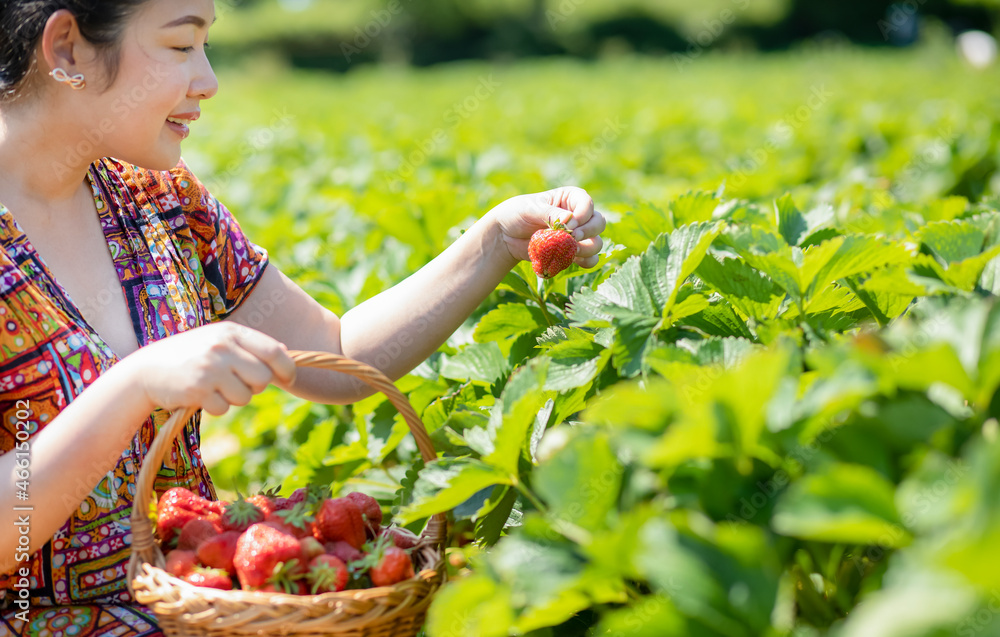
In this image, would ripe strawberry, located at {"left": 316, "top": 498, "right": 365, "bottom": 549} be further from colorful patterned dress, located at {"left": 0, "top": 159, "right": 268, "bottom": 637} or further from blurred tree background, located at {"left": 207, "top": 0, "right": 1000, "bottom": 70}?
blurred tree background, located at {"left": 207, "top": 0, "right": 1000, "bottom": 70}

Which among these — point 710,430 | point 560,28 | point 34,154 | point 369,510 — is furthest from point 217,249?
point 560,28

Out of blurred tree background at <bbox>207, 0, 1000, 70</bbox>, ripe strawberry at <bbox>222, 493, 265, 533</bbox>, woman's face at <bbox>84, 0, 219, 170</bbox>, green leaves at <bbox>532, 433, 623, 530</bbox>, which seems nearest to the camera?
green leaves at <bbox>532, 433, 623, 530</bbox>

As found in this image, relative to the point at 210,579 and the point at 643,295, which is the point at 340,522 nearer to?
the point at 210,579

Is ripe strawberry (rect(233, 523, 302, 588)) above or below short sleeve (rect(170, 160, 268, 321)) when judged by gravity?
below

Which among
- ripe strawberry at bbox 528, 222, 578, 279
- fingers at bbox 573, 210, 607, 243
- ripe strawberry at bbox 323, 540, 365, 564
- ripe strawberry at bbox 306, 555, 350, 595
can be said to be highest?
ripe strawberry at bbox 528, 222, 578, 279

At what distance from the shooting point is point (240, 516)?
132 centimetres

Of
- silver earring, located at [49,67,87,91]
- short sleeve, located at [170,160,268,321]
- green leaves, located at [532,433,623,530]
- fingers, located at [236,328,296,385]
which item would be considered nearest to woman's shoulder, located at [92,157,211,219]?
short sleeve, located at [170,160,268,321]

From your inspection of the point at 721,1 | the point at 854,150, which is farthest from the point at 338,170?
the point at 721,1

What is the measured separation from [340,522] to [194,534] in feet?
0.69

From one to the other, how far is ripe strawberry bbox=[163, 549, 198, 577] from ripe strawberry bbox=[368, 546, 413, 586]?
0.25 m

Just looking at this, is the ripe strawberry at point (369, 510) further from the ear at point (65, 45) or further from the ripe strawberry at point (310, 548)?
the ear at point (65, 45)

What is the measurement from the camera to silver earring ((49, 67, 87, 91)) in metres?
1.52

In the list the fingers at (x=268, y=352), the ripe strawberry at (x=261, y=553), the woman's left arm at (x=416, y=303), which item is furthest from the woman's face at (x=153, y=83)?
the ripe strawberry at (x=261, y=553)

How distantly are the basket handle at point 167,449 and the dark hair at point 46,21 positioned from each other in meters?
0.68
